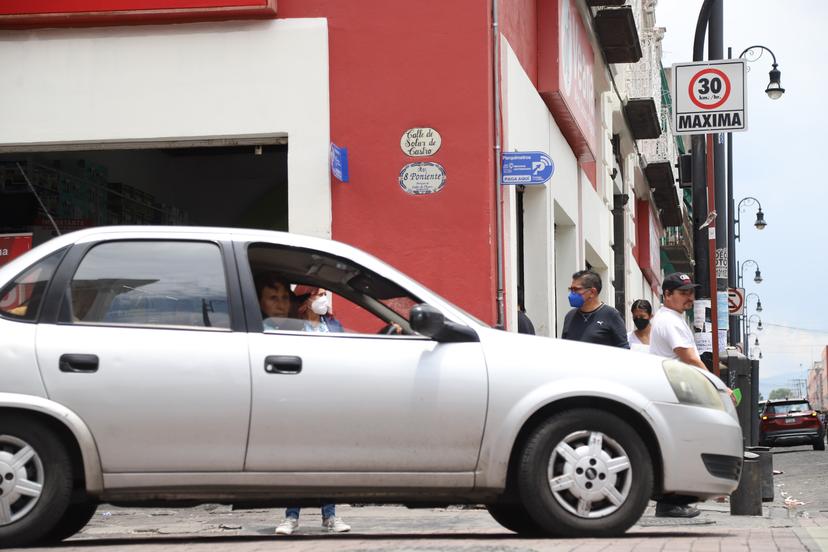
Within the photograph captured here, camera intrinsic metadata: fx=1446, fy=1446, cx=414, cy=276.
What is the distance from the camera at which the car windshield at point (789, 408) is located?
37.5m

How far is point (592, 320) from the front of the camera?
35.8 feet

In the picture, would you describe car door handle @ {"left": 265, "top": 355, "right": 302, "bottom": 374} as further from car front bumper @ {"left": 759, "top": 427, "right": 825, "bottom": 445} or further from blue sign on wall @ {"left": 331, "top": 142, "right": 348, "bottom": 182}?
car front bumper @ {"left": 759, "top": 427, "right": 825, "bottom": 445}

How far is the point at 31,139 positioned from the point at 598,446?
30.2ft

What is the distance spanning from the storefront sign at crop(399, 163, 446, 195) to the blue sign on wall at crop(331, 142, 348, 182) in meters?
0.57

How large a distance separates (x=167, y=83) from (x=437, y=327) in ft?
27.0

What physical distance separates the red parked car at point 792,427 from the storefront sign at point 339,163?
24583 millimetres

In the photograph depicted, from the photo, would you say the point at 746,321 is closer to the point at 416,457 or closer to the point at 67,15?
the point at 67,15

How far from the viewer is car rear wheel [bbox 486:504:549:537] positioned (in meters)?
7.71

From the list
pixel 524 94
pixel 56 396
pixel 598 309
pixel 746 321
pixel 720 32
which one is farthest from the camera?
pixel 746 321

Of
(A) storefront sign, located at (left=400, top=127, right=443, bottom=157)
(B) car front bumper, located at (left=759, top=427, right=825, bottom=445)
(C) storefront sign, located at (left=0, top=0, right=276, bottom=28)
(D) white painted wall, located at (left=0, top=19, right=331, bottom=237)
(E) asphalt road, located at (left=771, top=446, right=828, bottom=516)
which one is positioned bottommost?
(B) car front bumper, located at (left=759, top=427, right=825, bottom=445)

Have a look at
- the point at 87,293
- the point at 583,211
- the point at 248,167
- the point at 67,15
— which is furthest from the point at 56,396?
the point at 583,211

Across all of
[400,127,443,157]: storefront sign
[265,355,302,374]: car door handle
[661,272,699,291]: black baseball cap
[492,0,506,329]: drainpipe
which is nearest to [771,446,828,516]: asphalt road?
[661,272,699,291]: black baseball cap

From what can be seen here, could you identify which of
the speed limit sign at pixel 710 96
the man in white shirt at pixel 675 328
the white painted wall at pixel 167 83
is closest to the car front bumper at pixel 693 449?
the man in white shirt at pixel 675 328

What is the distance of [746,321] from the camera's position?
7312 centimetres
